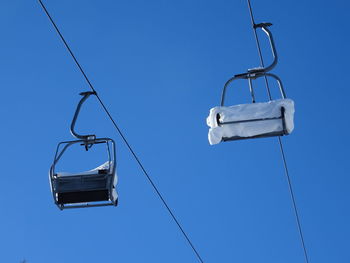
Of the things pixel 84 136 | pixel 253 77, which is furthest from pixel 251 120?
pixel 84 136

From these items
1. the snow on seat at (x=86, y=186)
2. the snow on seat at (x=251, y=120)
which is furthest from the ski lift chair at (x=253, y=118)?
the snow on seat at (x=86, y=186)

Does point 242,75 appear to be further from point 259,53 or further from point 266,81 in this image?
point 266,81

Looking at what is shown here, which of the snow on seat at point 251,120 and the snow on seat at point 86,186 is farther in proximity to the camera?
the snow on seat at point 86,186

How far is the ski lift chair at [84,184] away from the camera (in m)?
6.88

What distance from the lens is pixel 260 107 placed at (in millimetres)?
6195

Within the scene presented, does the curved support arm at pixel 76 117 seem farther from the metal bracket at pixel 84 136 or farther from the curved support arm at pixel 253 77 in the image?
the curved support arm at pixel 253 77

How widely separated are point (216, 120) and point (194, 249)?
11.6 feet

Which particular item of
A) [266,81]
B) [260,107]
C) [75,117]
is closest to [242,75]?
[260,107]

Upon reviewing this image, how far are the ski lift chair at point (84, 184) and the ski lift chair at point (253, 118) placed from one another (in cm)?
117

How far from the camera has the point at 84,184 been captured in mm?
6918

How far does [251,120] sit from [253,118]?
3 cm

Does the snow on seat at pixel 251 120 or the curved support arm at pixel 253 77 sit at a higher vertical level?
the curved support arm at pixel 253 77

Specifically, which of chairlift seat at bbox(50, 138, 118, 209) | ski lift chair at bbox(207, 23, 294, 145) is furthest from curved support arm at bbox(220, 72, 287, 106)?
chairlift seat at bbox(50, 138, 118, 209)

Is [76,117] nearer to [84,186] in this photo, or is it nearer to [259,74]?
[84,186]
